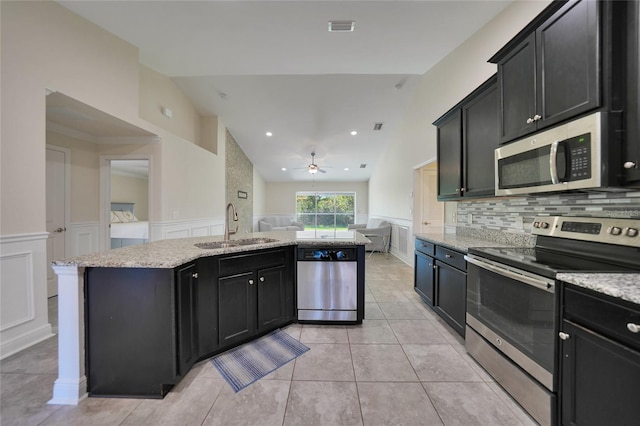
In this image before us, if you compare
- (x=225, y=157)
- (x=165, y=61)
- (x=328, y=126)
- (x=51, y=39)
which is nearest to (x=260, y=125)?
(x=225, y=157)

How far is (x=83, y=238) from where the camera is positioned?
362cm

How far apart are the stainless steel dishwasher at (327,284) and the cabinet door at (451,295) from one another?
88cm

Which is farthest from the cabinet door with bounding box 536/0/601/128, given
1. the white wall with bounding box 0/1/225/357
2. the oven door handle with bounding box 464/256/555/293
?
the white wall with bounding box 0/1/225/357

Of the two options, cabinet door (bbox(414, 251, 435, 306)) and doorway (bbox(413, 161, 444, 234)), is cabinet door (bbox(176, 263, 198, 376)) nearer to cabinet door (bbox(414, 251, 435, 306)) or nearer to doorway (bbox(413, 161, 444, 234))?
cabinet door (bbox(414, 251, 435, 306))

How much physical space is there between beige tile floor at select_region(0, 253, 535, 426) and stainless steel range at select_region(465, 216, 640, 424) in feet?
0.62

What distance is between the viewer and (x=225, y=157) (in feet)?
19.9

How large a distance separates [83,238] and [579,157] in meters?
5.44

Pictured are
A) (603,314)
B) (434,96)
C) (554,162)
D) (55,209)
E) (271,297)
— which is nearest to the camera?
(603,314)

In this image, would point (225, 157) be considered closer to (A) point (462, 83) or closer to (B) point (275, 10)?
(B) point (275, 10)

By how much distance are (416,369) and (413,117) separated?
14.5ft

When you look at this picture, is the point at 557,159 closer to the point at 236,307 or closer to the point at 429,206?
the point at 236,307

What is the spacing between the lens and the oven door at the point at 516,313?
4.29 feet

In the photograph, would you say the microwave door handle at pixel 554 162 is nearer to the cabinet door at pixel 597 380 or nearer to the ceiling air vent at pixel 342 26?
the cabinet door at pixel 597 380

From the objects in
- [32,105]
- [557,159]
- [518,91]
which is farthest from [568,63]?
[32,105]
